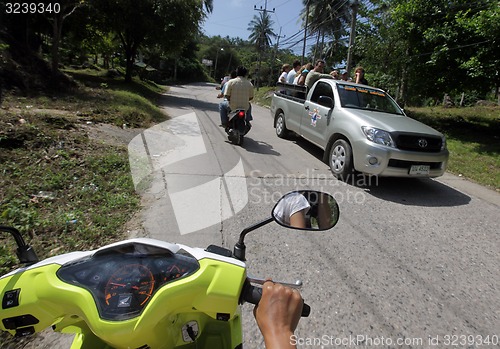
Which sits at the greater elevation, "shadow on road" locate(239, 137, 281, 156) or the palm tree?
the palm tree

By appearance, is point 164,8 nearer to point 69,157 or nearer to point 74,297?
point 69,157

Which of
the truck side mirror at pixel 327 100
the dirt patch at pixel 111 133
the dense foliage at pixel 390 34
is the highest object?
the dense foliage at pixel 390 34

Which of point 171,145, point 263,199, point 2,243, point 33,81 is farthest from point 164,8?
point 2,243

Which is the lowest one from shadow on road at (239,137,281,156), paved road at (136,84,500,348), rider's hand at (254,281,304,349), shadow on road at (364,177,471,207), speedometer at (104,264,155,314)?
paved road at (136,84,500,348)

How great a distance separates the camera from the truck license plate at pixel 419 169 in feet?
17.4

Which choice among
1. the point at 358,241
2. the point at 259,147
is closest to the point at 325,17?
the point at 259,147

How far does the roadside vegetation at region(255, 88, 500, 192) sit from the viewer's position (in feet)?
23.4

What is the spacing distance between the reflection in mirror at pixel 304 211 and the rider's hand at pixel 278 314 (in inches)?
16.2

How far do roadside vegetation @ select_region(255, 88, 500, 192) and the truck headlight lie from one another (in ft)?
9.33

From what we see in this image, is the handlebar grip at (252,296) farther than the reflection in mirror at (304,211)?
No

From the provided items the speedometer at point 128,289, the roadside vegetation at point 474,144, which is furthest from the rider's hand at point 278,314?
the roadside vegetation at point 474,144

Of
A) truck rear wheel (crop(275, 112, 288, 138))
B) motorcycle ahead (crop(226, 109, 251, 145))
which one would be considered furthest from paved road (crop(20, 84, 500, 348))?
truck rear wheel (crop(275, 112, 288, 138))

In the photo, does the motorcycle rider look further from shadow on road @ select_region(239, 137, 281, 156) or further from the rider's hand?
the rider's hand

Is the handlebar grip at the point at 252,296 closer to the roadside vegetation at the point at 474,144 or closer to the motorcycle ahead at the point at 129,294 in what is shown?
the motorcycle ahead at the point at 129,294
